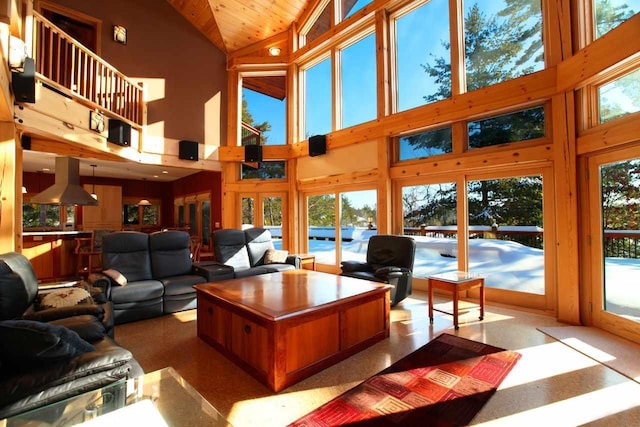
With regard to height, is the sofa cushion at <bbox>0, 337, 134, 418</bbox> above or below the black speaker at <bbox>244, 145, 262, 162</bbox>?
below

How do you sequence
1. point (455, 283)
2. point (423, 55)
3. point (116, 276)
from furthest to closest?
point (423, 55), point (116, 276), point (455, 283)

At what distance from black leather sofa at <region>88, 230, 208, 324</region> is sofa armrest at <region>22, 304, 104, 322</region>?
1.08 meters

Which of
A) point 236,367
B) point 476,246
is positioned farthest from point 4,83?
point 476,246

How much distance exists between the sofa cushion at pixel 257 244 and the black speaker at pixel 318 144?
209cm

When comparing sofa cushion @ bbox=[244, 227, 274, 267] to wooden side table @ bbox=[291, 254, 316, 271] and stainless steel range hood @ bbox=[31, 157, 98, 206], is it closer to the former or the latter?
wooden side table @ bbox=[291, 254, 316, 271]

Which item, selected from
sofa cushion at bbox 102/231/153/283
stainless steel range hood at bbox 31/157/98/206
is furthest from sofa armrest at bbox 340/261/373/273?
stainless steel range hood at bbox 31/157/98/206

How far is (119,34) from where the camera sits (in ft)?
21.1

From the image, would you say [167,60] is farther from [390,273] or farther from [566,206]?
[566,206]

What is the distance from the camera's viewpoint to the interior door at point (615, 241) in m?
3.23

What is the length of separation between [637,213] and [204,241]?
27.1 feet

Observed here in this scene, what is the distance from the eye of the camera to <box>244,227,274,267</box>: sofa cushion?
579cm

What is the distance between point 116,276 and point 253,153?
13.8ft

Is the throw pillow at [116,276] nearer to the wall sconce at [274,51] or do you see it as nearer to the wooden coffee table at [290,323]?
the wooden coffee table at [290,323]

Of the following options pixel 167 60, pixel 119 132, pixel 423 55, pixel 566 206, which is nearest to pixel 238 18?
pixel 167 60
